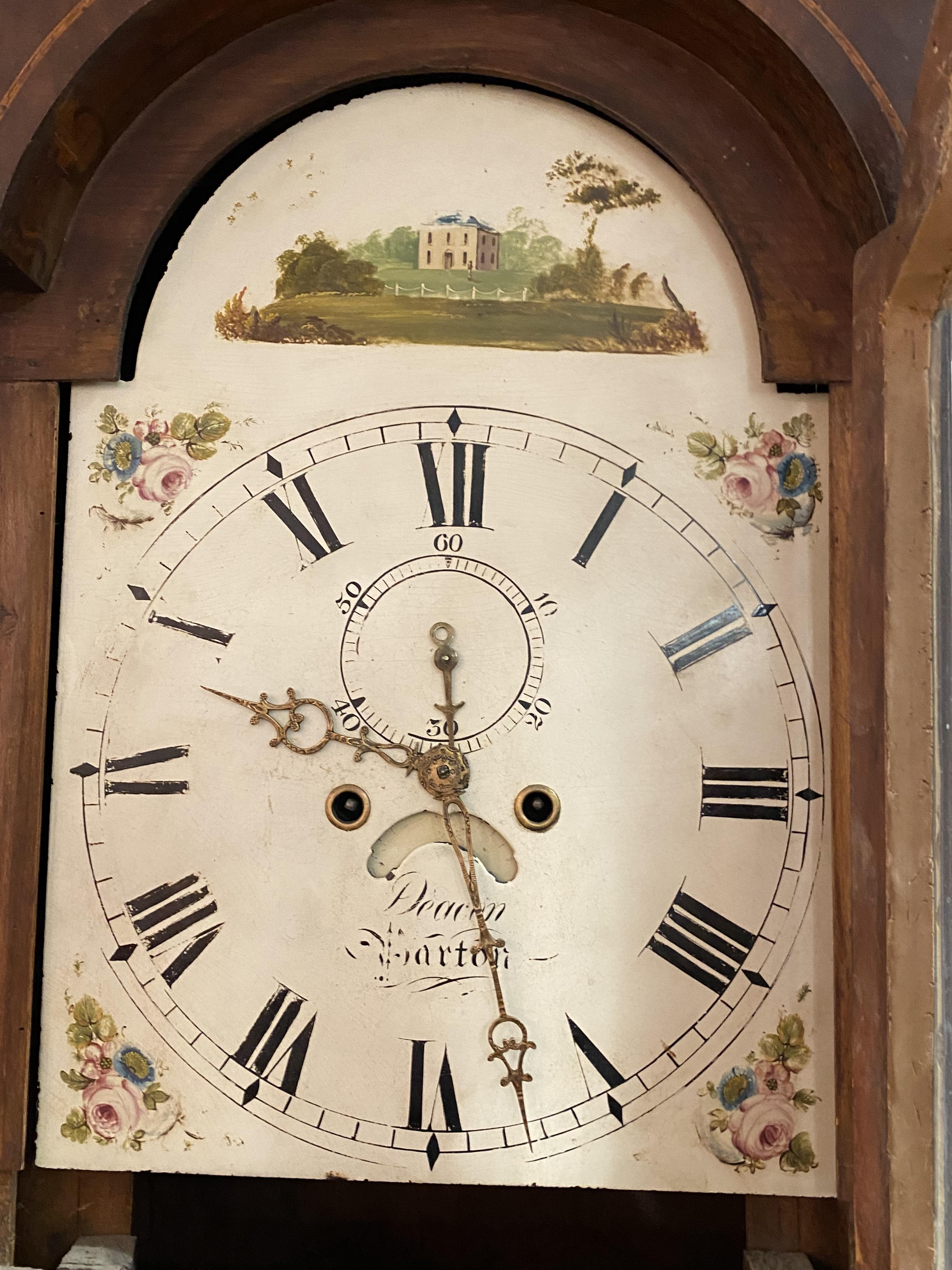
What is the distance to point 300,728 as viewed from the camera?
4.22 feet

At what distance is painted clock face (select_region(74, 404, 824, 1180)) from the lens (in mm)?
1250

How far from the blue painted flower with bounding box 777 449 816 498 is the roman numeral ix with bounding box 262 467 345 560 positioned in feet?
1.72

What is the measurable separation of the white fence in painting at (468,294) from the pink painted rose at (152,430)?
32 cm

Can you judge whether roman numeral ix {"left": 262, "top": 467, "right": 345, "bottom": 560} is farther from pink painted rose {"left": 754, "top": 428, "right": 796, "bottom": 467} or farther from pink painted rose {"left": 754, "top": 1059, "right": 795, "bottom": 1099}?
pink painted rose {"left": 754, "top": 1059, "right": 795, "bottom": 1099}

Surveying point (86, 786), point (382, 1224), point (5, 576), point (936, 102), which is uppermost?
point (936, 102)

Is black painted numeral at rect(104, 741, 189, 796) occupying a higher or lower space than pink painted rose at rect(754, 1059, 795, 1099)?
higher

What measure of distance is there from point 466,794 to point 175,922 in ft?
1.21

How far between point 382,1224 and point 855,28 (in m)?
1.49

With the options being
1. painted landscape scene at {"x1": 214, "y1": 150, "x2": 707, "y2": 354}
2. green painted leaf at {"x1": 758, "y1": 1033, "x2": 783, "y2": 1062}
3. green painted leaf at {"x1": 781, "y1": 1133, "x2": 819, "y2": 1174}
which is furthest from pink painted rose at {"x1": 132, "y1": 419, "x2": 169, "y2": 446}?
green painted leaf at {"x1": 781, "y1": 1133, "x2": 819, "y2": 1174}

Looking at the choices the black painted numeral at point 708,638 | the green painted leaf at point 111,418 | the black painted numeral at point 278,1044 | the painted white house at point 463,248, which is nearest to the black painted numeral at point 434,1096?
the black painted numeral at point 278,1044

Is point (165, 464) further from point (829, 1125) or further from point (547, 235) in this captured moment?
point (829, 1125)

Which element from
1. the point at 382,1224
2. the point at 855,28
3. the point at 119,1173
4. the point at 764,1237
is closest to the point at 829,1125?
the point at 764,1237

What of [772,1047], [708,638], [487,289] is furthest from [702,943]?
[487,289]

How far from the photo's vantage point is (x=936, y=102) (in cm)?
99
